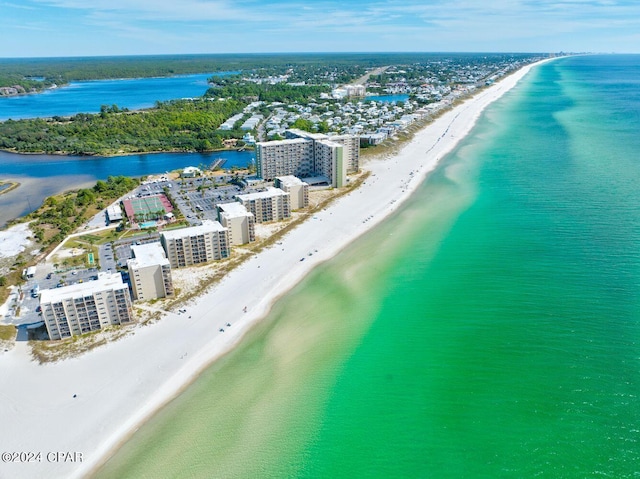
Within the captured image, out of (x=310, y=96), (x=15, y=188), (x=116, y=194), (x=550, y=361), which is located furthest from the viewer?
(x=310, y=96)

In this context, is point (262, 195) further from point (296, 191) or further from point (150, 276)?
point (150, 276)

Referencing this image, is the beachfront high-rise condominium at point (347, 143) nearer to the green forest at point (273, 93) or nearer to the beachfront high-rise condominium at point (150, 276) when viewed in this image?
the beachfront high-rise condominium at point (150, 276)

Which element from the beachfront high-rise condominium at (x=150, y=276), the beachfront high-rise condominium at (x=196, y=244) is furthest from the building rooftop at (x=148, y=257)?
the beachfront high-rise condominium at (x=196, y=244)

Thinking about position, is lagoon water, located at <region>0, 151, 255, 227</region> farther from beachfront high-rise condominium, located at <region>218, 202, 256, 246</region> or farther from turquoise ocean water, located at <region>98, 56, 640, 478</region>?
turquoise ocean water, located at <region>98, 56, 640, 478</region>

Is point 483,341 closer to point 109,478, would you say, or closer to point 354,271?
point 354,271

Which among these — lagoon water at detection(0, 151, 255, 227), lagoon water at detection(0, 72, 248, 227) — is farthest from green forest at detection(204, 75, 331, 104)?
lagoon water at detection(0, 72, 248, 227)

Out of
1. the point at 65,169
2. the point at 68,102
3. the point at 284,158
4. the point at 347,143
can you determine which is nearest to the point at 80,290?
the point at 284,158

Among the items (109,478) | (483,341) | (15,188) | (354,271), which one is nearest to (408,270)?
(354,271)

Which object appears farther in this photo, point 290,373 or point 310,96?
point 310,96
